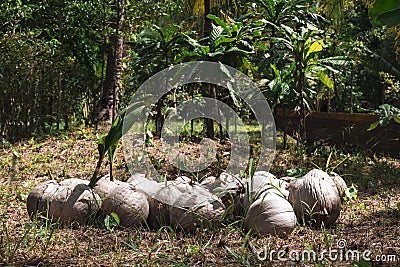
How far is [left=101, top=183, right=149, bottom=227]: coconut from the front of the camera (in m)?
3.37

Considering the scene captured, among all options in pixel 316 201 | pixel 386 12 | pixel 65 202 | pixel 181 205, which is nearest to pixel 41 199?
pixel 65 202

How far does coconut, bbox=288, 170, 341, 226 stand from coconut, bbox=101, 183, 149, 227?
978 millimetres

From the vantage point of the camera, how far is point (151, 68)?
6.63m

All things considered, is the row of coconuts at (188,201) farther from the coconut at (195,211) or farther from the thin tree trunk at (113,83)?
the thin tree trunk at (113,83)

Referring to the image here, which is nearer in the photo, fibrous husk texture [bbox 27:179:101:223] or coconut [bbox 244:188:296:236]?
coconut [bbox 244:188:296:236]

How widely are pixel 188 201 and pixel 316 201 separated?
82 cm

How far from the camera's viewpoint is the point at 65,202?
346cm

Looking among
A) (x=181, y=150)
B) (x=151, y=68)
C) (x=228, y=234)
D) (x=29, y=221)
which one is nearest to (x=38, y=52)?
(x=151, y=68)

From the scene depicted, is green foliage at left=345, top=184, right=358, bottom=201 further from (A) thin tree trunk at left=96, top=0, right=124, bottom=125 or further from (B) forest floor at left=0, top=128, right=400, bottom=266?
(A) thin tree trunk at left=96, top=0, right=124, bottom=125

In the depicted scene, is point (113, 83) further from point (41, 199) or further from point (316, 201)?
point (316, 201)

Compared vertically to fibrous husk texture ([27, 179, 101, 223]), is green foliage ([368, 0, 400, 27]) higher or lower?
higher

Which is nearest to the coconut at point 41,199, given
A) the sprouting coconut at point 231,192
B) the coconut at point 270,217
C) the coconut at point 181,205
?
the coconut at point 181,205

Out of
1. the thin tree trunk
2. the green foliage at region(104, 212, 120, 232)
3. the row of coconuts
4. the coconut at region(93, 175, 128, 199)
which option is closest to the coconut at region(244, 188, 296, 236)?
the row of coconuts

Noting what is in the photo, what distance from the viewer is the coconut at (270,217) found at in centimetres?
312
